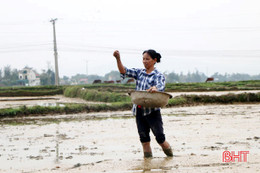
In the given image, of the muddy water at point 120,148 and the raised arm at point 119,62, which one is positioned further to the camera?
the raised arm at point 119,62

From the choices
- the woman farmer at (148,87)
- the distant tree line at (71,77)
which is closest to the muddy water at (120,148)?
the woman farmer at (148,87)

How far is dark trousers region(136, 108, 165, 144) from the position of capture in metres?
4.78

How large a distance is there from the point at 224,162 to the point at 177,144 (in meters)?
1.79

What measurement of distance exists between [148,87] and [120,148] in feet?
5.59

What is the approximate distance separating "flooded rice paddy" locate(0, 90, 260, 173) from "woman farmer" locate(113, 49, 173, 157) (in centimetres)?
32

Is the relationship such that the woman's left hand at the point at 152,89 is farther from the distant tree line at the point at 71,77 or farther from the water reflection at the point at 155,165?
the distant tree line at the point at 71,77

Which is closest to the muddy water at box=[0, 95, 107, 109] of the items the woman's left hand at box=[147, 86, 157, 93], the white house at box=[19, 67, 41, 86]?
the woman's left hand at box=[147, 86, 157, 93]

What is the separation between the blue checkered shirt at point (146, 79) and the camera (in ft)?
15.6

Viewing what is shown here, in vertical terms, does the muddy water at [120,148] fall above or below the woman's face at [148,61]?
below

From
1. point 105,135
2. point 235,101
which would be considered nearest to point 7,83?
point 235,101

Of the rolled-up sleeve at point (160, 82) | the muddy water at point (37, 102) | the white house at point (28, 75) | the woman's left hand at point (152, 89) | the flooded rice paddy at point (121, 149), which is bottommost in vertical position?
the flooded rice paddy at point (121, 149)

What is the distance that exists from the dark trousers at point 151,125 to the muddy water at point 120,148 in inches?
12.5

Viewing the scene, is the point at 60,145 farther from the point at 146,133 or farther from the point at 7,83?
the point at 7,83

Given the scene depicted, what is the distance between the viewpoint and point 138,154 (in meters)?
5.50
